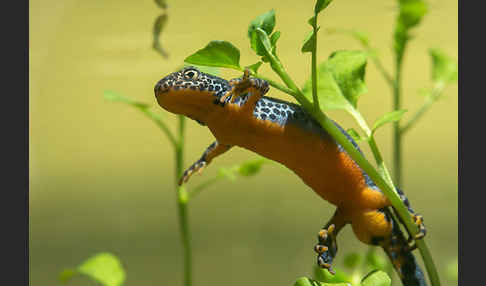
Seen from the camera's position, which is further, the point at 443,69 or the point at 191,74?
the point at 443,69

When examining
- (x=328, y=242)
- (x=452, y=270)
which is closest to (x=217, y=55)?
(x=328, y=242)

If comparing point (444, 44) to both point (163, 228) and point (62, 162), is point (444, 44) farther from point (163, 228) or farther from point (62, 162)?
point (62, 162)

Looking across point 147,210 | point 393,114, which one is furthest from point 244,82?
point 147,210

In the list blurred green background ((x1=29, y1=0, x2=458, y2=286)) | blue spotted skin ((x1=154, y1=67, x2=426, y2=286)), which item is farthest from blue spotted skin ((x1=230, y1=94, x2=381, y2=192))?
blurred green background ((x1=29, y1=0, x2=458, y2=286))

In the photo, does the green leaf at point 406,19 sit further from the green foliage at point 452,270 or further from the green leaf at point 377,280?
the green foliage at point 452,270

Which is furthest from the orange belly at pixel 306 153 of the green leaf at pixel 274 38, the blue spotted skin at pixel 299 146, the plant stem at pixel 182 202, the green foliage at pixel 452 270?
the green foliage at pixel 452 270

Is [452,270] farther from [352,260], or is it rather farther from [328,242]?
[328,242]
